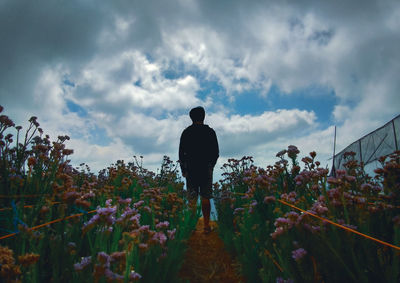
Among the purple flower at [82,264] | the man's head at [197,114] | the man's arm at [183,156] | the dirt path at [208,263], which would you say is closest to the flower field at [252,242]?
the purple flower at [82,264]

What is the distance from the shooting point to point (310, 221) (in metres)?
2.07

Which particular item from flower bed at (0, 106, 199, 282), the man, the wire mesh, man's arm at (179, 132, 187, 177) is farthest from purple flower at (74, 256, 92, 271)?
the wire mesh

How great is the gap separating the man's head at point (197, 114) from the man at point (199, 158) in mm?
104

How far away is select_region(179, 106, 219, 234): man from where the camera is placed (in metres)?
→ 5.45

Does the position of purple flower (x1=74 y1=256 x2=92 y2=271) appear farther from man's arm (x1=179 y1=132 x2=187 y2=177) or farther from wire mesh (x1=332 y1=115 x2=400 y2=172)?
wire mesh (x1=332 y1=115 x2=400 y2=172)

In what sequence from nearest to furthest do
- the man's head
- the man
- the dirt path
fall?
the dirt path
the man
the man's head

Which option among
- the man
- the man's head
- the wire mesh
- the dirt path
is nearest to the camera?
the dirt path

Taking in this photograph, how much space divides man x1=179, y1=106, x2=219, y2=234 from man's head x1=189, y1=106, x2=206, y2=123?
0.34 feet

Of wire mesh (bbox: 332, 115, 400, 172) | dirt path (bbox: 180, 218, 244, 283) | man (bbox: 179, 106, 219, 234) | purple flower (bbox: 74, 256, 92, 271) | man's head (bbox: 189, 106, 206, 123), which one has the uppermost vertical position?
wire mesh (bbox: 332, 115, 400, 172)

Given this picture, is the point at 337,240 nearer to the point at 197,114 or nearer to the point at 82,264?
the point at 82,264

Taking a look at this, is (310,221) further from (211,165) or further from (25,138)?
(211,165)

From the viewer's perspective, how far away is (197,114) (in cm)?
575

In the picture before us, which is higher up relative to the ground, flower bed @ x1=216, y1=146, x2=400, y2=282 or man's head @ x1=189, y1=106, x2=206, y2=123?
man's head @ x1=189, y1=106, x2=206, y2=123

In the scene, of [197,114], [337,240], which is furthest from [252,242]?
[197,114]
